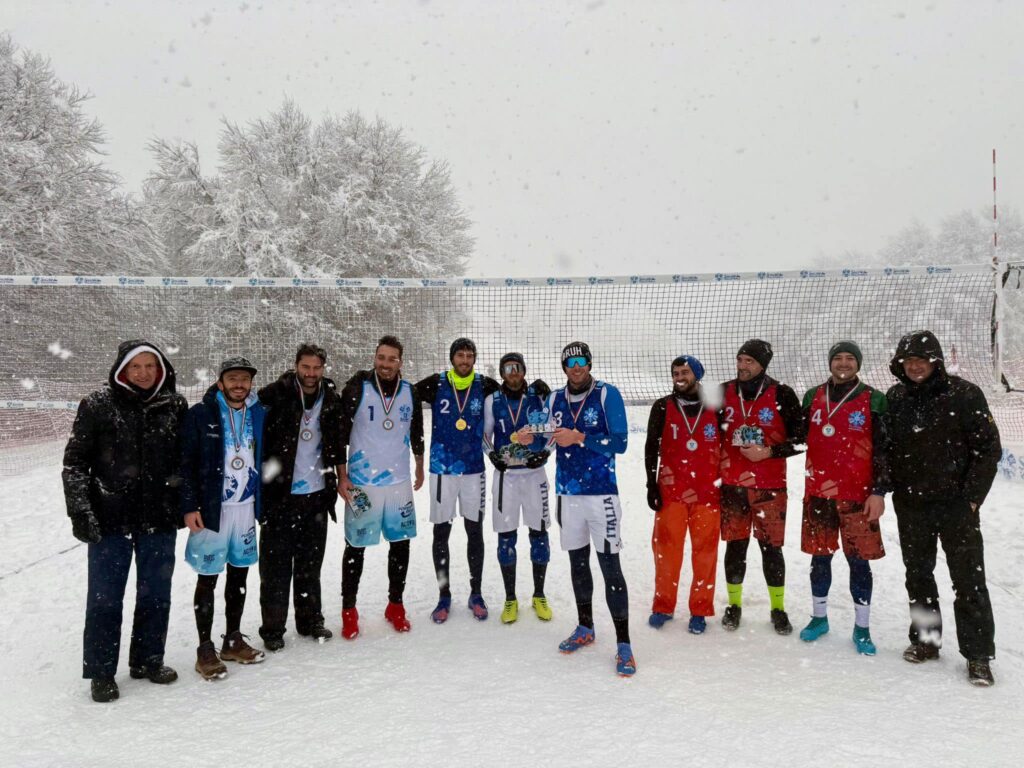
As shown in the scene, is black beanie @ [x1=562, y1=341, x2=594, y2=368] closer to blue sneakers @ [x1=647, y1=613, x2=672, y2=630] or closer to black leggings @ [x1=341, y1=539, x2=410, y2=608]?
black leggings @ [x1=341, y1=539, x2=410, y2=608]

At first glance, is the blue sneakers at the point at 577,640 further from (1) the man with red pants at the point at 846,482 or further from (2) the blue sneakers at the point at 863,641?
(2) the blue sneakers at the point at 863,641

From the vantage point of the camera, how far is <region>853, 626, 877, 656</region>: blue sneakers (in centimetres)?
408

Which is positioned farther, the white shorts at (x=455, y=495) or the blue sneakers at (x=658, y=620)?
the white shorts at (x=455, y=495)

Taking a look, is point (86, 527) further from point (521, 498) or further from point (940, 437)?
point (940, 437)

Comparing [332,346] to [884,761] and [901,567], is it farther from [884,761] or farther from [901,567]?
[884,761]

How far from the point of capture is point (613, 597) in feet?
13.0

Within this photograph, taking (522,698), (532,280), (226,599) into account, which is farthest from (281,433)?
(532,280)

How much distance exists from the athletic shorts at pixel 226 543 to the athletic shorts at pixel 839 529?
156 inches

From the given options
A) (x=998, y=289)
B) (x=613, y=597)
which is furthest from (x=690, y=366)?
(x=998, y=289)

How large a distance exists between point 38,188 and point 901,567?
18.4 m

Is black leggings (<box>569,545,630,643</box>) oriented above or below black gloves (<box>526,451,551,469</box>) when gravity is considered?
below

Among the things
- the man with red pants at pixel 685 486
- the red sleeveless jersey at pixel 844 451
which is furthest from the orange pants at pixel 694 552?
the red sleeveless jersey at pixel 844 451

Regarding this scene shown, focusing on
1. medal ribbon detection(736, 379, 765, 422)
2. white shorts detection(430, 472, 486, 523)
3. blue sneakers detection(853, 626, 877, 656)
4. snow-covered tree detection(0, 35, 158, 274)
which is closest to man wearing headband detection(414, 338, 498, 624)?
white shorts detection(430, 472, 486, 523)

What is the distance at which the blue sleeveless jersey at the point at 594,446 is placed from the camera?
4.15m
